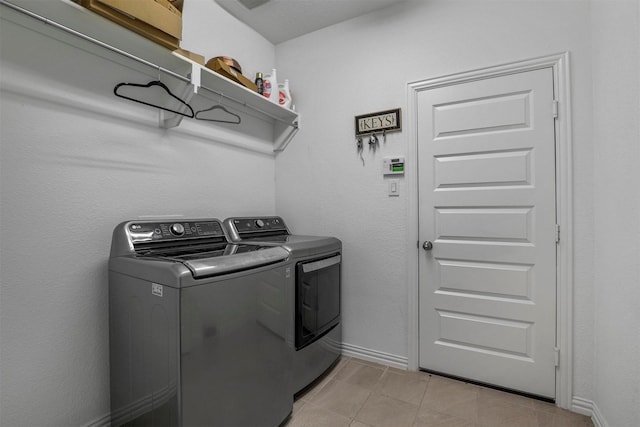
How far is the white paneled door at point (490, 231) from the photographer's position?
174 cm

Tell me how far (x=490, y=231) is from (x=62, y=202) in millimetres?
2343

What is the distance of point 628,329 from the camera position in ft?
4.09

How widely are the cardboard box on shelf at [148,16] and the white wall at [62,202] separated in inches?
3.9

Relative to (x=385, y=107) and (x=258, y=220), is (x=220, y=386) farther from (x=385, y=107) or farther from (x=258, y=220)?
(x=385, y=107)

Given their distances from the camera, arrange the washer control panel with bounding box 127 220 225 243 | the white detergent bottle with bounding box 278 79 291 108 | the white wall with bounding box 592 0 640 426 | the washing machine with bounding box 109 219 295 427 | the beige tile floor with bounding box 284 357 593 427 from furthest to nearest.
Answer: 1. the white detergent bottle with bounding box 278 79 291 108
2. the beige tile floor with bounding box 284 357 593 427
3. the washer control panel with bounding box 127 220 225 243
4. the white wall with bounding box 592 0 640 426
5. the washing machine with bounding box 109 219 295 427

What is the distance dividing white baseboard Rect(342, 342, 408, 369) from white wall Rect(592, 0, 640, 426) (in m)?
1.06

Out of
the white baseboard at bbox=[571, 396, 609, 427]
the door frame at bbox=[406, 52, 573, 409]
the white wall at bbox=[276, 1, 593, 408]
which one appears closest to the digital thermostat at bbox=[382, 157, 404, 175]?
the white wall at bbox=[276, 1, 593, 408]

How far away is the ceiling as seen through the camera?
84.5 inches

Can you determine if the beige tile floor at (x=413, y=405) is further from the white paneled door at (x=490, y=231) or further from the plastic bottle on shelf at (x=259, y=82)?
the plastic bottle on shelf at (x=259, y=82)

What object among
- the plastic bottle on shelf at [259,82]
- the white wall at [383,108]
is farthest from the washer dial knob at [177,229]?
the plastic bottle on shelf at [259,82]

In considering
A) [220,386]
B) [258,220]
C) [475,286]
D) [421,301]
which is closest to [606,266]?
[475,286]

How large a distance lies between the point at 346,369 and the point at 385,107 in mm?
1958

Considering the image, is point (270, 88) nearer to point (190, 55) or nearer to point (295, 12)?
point (295, 12)

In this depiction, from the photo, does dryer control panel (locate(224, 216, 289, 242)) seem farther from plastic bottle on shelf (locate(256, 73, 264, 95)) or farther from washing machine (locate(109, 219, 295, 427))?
plastic bottle on shelf (locate(256, 73, 264, 95))
